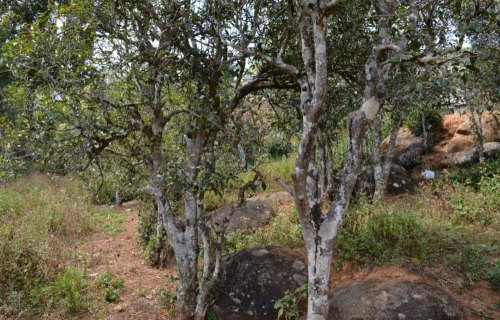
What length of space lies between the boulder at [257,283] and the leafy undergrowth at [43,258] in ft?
6.95

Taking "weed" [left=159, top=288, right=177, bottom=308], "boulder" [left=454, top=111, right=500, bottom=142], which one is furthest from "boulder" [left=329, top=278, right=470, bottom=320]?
"boulder" [left=454, top=111, right=500, bottom=142]

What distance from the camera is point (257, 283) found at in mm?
5457

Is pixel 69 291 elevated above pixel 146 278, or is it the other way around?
pixel 69 291

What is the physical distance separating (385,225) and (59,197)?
362 inches

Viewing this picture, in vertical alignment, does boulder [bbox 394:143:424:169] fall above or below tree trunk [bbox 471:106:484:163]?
below

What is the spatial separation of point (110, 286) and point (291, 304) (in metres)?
3.26

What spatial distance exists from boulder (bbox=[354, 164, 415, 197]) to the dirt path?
532 centimetres

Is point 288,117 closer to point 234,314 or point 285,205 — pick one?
point 234,314

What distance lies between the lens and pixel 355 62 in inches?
220

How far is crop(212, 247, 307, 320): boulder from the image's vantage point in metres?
5.30

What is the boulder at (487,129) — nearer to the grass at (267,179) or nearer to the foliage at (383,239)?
the grass at (267,179)

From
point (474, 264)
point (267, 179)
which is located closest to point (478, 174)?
point (267, 179)

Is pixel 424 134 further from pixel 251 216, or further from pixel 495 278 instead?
pixel 495 278

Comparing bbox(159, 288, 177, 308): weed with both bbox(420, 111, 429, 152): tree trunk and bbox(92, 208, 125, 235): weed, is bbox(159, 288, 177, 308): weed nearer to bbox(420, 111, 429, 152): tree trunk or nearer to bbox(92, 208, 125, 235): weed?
bbox(92, 208, 125, 235): weed
